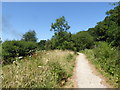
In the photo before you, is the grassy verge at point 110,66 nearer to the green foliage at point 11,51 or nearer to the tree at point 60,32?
the green foliage at point 11,51

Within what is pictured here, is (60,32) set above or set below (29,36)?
below

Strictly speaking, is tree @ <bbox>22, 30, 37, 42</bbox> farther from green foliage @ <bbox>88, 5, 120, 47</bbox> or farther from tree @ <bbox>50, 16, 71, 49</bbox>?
green foliage @ <bbox>88, 5, 120, 47</bbox>

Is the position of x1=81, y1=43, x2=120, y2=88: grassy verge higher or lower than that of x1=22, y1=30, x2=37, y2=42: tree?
lower

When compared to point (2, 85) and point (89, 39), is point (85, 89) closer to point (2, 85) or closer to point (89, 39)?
point (2, 85)

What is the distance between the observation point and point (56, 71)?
3936 millimetres

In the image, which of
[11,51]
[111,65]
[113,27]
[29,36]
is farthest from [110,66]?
[29,36]

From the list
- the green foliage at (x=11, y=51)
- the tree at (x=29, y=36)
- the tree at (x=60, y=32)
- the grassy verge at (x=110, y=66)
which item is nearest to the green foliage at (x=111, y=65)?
the grassy verge at (x=110, y=66)

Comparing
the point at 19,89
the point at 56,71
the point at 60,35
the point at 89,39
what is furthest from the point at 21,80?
the point at 89,39

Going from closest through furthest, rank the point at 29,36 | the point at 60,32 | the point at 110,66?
the point at 110,66 < the point at 60,32 < the point at 29,36

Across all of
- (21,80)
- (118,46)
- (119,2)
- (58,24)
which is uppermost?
(58,24)

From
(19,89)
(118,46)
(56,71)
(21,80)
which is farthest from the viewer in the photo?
(118,46)

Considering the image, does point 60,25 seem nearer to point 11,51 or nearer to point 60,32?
point 60,32

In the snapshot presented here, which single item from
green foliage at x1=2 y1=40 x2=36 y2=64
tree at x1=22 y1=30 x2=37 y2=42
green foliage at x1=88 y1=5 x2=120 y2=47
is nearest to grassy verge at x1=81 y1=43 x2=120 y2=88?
green foliage at x1=88 y1=5 x2=120 y2=47

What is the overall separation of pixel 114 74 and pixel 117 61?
1.32 m
